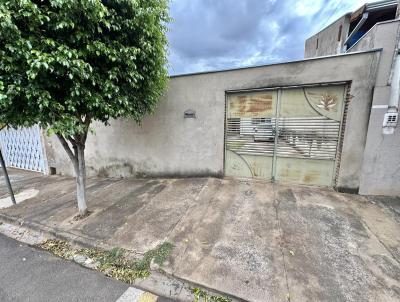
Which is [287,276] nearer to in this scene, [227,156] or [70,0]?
[227,156]

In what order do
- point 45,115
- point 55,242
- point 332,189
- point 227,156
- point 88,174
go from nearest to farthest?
point 45,115 < point 55,242 < point 332,189 < point 227,156 < point 88,174

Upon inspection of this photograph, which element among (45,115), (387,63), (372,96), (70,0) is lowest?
(45,115)

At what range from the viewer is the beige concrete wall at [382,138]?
3.08m

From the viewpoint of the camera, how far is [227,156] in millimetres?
4598

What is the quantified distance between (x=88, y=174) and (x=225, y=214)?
5.20m

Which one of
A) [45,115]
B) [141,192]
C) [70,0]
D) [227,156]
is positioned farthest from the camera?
[227,156]

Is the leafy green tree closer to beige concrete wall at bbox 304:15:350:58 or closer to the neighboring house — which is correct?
the neighboring house

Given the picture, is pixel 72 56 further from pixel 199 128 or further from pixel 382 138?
pixel 382 138

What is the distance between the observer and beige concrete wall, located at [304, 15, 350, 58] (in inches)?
235

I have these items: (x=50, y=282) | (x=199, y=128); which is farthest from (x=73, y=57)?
(x=199, y=128)

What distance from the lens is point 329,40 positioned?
719 centimetres

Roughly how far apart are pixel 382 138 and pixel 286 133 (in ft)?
5.32

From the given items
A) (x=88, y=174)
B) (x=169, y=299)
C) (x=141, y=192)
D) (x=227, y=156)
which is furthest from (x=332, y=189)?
(x=88, y=174)

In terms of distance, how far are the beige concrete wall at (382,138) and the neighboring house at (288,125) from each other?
0.05 feet
